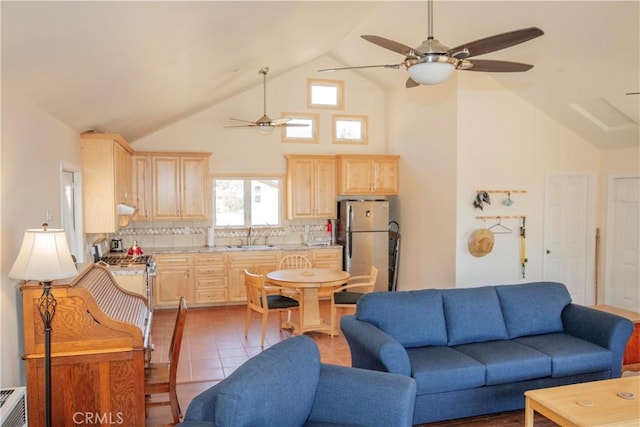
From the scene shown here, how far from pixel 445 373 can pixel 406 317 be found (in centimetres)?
58

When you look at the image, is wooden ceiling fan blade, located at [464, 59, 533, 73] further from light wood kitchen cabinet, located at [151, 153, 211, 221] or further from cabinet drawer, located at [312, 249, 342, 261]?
light wood kitchen cabinet, located at [151, 153, 211, 221]

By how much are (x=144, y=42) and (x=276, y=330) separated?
404 cm

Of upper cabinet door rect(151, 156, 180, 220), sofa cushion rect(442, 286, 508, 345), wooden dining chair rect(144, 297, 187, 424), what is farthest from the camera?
upper cabinet door rect(151, 156, 180, 220)

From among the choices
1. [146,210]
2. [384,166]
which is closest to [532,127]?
[384,166]

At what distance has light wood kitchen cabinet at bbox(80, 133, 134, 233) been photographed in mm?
4930

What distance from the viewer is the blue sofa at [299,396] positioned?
215cm

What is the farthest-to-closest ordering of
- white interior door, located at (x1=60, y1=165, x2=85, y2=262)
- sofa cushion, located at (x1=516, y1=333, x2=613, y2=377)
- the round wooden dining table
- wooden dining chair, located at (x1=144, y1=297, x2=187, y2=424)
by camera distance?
the round wooden dining table, white interior door, located at (x1=60, y1=165, x2=85, y2=262), sofa cushion, located at (x1=516, y1=333, x2=613, y2=377), wooden dining chair, located at (x1=144, y1=297, x2=187, y2=424)

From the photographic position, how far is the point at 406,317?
3.84m

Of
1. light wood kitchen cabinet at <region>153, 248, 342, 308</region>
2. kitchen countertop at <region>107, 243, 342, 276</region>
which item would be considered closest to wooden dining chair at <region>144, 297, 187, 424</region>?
light wood kitchen cabinet at <region>153, 248, 342, 308</region>

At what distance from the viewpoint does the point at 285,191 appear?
7977mm

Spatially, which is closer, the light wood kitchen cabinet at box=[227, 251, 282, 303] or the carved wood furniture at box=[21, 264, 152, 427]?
the carved wood furniture at box=[21, 264, 152, 427]

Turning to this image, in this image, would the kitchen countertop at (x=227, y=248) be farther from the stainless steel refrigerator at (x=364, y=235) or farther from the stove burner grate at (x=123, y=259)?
the stove burner grate at (x=123, y=259)

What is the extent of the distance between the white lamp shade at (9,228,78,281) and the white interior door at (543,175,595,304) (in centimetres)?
608

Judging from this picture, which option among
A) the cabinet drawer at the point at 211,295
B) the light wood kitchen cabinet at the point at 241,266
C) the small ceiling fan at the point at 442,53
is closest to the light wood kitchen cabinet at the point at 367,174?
the light wood kitchen cabinet at the point at 241,266
